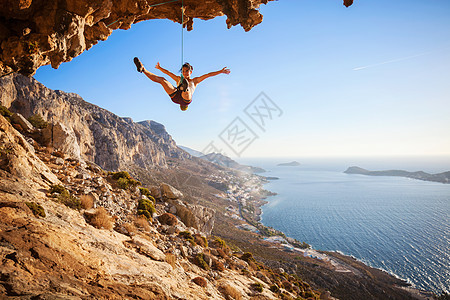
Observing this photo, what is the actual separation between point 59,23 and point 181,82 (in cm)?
336

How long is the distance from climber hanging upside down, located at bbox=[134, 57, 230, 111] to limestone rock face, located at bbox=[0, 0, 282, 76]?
182cm

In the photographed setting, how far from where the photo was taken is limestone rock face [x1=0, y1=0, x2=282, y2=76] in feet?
14.7

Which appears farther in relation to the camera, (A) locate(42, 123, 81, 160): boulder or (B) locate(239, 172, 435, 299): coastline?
(B) locate(239, 172, 435, 299): coastline

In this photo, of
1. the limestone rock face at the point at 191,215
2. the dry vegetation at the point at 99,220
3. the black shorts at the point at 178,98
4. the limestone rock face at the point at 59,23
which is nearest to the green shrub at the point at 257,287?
the limestone rock face at the point at 191,215

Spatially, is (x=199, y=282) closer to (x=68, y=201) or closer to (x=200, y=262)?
(x=200, y=262)

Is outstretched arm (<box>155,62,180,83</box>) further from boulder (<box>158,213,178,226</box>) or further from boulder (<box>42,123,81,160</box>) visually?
boulder (<box>42,123,81,160</box>)

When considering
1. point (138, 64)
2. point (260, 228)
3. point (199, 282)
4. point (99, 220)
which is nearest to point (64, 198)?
point (99, 220)

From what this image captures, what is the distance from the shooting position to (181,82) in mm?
5453

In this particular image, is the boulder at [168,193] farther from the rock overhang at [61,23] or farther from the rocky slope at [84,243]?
the rock overhang at [61,23]

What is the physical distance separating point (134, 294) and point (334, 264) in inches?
2117

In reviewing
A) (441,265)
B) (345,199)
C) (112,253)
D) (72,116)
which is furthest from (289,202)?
(112,253)

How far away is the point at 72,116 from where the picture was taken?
47.3 meters

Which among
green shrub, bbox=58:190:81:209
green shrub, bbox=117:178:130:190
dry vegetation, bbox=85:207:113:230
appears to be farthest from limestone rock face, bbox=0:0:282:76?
green shrub, bbox=117:178:130:190

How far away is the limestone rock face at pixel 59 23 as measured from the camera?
14.7 feet
